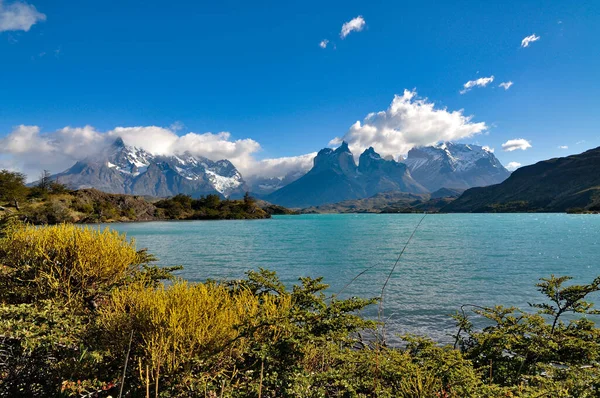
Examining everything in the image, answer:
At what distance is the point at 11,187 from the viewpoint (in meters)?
90.1

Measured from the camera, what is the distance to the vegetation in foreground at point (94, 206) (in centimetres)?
Answer: 8838

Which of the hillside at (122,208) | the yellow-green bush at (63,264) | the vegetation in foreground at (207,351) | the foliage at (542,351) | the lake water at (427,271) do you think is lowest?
the lake water at (427,271)

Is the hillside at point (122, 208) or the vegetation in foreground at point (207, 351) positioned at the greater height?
the hillside at point (122, 208)

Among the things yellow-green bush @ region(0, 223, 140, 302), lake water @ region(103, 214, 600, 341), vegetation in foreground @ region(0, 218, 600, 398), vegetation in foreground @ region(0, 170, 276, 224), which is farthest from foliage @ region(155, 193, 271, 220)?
vegetation in foreground @ region(0, 218, 600, 398)

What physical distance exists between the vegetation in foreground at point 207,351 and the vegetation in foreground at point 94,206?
34.3 meters

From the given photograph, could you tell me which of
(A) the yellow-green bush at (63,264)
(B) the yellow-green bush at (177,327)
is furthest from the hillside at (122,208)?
(B) the yellow-green bush at (177,327)

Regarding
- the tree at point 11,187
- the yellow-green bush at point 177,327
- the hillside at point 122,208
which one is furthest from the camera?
the hillside at point 122,208

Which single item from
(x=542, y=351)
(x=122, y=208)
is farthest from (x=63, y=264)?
(x=122, y=208)

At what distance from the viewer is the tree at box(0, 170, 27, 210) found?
8627cm

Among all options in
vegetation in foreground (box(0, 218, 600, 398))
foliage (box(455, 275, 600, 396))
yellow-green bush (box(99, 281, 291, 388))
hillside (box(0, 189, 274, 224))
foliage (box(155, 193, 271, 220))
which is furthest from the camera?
foliage (box(155, 193, 271, 220))

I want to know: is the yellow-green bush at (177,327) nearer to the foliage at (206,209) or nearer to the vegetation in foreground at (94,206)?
the vegetation in foreground at (94,206)

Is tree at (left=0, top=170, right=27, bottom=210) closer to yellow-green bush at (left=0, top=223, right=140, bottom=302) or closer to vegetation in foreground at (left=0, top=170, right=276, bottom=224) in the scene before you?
vegetation in foreground at (left=0, top=170, right=276, bottom=224)

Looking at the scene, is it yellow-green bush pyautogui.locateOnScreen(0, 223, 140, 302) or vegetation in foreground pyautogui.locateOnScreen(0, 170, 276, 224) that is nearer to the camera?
yellow-green bush pyautogui.locateOnScreen(0, 223, 140, 302)

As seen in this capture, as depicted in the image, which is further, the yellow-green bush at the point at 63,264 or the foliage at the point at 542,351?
the yellow-green bush at the point at 63,264
